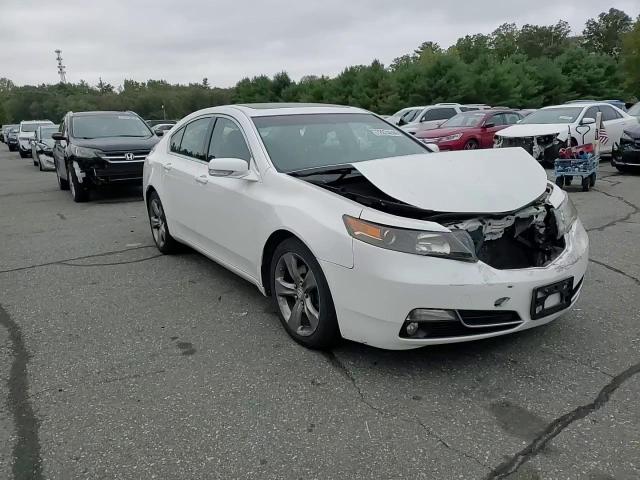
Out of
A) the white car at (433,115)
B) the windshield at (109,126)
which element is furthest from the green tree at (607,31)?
the windshield at (109,126)

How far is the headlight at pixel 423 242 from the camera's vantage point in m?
2.94

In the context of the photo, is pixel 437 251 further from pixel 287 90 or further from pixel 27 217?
pixel 287 90

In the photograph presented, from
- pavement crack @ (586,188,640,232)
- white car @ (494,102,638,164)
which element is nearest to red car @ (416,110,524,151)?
white car @ (494,102,638,164)

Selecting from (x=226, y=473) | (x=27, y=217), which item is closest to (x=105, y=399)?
(x=226, y=473)

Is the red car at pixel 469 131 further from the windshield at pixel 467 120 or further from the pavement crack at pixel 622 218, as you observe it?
the pavement crack at pixel 622 218

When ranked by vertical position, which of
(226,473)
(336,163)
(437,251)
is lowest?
(226,473)

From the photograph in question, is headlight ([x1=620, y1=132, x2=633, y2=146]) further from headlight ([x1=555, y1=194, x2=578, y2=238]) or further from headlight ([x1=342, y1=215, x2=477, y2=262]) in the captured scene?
headlight ([x1=342, y1=215, x2=477, y2=262])

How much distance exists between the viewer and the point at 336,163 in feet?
13.8

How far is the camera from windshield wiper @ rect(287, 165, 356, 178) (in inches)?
153

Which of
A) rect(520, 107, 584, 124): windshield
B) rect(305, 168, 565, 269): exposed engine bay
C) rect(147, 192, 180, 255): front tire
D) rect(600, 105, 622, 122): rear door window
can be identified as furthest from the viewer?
rect(600, 105, 622, 122): rear door window

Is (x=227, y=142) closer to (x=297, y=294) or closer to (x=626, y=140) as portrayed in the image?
(x=297, y=294)

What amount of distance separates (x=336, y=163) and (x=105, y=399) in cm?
230

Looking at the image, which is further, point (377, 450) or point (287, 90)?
point (287, 90)

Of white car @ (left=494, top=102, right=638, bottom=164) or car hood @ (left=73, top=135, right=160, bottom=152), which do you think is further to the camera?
white car @ (left=494, top=102, right=638, bottom=164)
